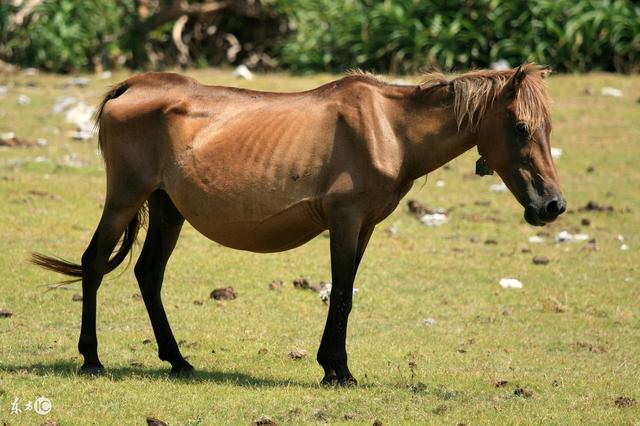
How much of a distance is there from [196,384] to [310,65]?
626 inches

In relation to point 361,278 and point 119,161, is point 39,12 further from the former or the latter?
point 119,161

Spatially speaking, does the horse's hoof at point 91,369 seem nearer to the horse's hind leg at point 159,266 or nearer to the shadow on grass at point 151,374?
the shadow on grass at point 151,374

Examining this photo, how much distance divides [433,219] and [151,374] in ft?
23.1

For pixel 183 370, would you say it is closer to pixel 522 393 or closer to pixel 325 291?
pixel 522 393

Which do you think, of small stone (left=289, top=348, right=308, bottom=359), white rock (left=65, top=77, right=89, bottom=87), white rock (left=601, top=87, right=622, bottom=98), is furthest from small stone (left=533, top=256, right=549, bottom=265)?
white rock (left=65, top=77, right=89, bottom=87)

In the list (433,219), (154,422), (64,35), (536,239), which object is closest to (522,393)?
(154,422)

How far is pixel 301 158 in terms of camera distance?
835cm

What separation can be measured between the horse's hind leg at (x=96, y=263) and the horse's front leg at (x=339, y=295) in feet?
5.43

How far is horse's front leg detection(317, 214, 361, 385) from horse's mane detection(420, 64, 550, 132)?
1.12 m

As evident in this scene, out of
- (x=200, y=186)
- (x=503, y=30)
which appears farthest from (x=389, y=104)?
(x=503, y=30)

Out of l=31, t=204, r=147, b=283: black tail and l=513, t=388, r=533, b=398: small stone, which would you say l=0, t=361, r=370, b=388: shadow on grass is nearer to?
l=31, t=204, r=147, b=283: black tail

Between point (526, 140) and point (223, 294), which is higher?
point (526, 140)

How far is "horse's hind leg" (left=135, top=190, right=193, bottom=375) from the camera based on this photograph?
29.2ft

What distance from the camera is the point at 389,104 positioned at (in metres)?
8.45
